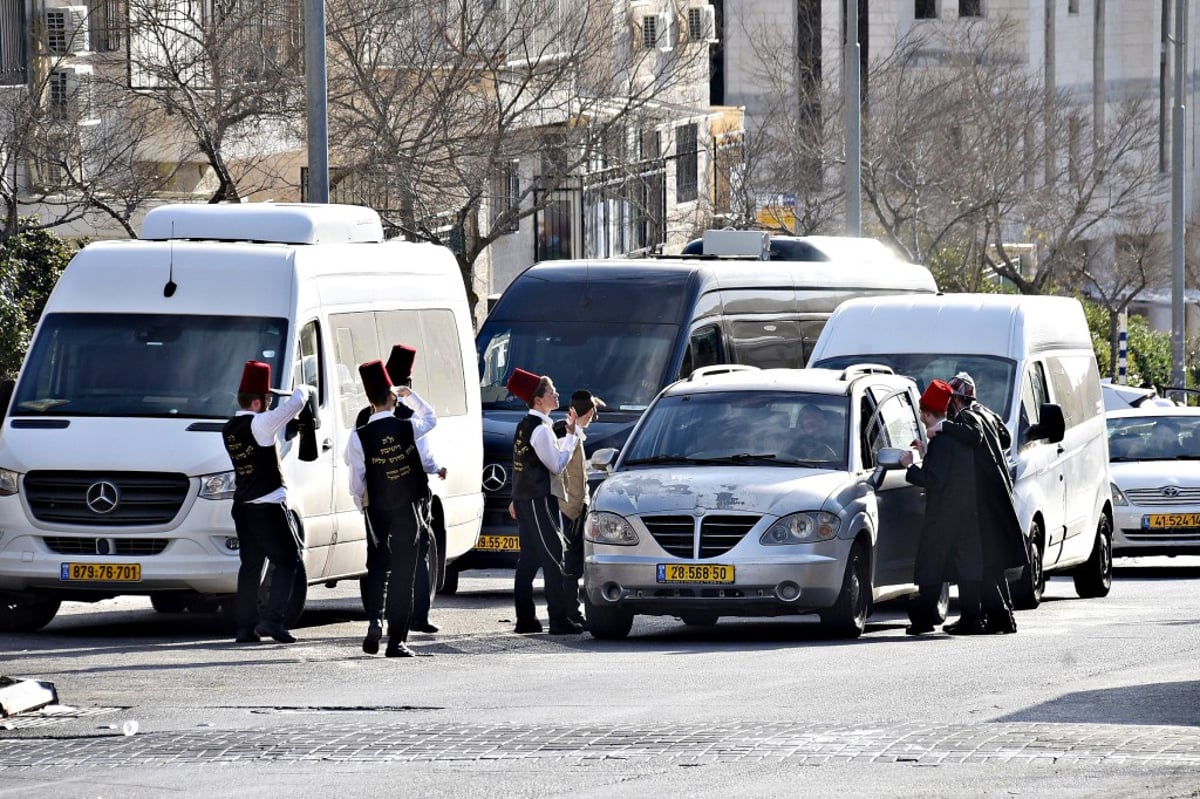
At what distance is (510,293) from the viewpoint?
73.2ft

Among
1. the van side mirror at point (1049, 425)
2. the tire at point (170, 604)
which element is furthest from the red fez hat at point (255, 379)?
the van side mirror at point (1049, 425)

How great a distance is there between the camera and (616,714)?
37.9 ft

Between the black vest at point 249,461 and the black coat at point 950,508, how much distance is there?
4093mm

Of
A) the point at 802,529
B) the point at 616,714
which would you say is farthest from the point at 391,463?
the point at 616,714

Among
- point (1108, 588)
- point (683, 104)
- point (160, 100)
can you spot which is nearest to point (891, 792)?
point (1108, 588)

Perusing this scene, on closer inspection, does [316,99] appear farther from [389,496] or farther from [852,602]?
[852,602]

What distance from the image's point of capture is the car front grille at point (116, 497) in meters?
15.9

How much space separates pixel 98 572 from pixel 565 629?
3012 millimetres

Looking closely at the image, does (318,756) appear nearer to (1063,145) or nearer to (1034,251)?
(1063,145)

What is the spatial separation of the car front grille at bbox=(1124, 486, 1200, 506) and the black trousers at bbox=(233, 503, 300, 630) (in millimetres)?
12087

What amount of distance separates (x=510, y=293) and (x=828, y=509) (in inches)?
281

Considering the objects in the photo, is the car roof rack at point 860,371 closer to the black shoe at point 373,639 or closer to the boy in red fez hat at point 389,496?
the boy in red fez hat at point 389,496

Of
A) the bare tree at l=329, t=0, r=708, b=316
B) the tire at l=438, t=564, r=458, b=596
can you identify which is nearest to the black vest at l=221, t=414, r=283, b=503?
the tire at l=438, t=564, r=458, b=596

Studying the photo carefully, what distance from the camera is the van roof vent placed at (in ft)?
58.2
